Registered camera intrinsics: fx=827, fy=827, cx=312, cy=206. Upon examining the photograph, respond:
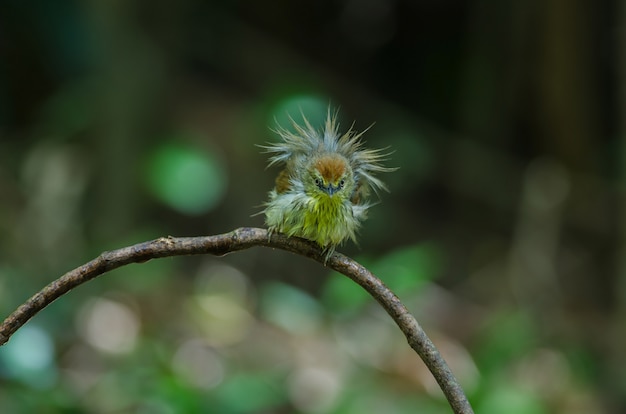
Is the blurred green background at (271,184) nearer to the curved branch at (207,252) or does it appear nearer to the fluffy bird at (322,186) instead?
the fluffy bird at (322,186)

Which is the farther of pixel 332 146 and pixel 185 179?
pixel 185 179

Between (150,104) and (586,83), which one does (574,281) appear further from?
(150,104)

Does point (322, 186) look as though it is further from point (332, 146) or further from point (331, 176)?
point (332, 146)

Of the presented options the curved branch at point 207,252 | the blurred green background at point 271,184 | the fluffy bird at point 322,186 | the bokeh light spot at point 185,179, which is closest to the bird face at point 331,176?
the fluffy bird at point 322,186

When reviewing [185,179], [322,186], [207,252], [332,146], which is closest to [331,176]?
[322,186]

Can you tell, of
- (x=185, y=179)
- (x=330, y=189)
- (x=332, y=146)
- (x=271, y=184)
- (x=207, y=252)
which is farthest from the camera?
(x=271, y=184)

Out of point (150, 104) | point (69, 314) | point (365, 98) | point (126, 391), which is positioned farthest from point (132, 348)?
point (365, 98)

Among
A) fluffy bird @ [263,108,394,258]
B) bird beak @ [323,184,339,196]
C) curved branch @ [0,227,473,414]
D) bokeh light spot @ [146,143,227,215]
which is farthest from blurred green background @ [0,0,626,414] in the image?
curved branch @ [0,227,473,414]
